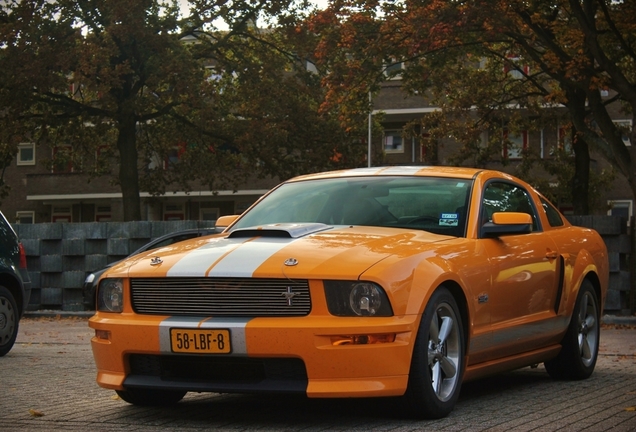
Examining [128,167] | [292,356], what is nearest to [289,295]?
[292,356]

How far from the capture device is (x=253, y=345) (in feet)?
20.7

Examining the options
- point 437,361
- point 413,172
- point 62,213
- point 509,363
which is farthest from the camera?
point 62,213

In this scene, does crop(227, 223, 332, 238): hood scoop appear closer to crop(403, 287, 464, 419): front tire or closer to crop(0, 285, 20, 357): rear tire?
crop(403, 287, 464, 419): front tire

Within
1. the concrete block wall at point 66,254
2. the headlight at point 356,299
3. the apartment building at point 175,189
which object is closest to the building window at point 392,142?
the apartment building at point 175,189

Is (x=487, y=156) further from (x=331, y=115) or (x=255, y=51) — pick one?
(x=255, y=51)

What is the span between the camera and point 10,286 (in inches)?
494

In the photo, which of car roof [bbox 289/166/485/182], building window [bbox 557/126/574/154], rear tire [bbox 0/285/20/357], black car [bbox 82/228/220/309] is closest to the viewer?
car roof [bbox 289/166/485/182]

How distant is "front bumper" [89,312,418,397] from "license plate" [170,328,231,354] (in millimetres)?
27

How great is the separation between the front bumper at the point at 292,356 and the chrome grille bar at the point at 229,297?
0.19ft

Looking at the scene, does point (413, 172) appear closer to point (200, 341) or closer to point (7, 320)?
point (200, 341)

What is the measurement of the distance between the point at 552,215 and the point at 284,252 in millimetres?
3598

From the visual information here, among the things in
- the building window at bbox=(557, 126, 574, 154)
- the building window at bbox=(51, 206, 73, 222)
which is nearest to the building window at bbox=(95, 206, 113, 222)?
the building window at bbox=(51, 206, 73, 222)

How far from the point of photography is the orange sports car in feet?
20.9

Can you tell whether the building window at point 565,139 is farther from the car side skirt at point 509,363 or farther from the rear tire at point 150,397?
the rear tire at point 150,397
